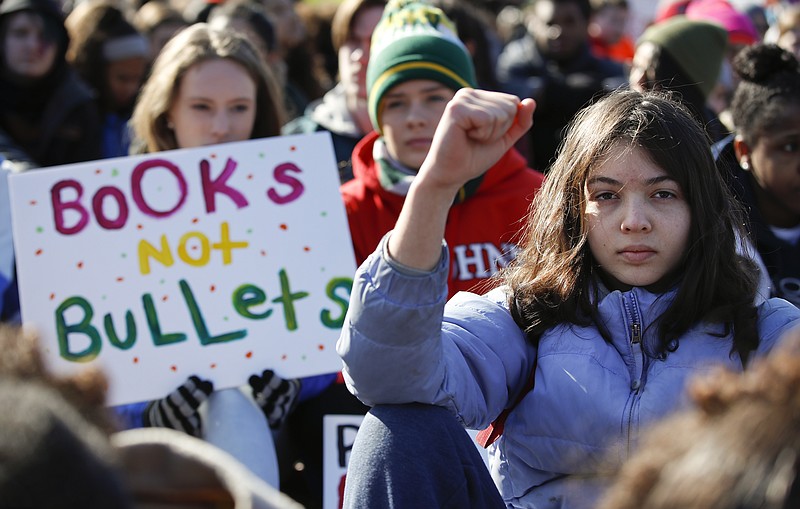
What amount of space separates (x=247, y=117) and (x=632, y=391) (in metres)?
2.14

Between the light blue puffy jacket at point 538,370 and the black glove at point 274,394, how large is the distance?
0.94m

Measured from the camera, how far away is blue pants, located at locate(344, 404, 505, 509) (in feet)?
6.62

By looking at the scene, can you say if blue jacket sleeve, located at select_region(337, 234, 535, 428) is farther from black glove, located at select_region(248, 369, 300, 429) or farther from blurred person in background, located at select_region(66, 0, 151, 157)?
blurred person in background, located at select_region(66, 0, 151, 157)

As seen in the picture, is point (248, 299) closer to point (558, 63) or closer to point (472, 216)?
point (472, 216)

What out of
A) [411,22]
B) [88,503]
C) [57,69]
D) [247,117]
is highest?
[57,69]

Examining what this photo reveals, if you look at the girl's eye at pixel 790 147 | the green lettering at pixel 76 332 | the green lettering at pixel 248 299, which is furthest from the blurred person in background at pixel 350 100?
the girl's eye at pixel 790 147

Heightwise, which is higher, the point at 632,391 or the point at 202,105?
the point at 202,105

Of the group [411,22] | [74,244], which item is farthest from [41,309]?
[411,22]

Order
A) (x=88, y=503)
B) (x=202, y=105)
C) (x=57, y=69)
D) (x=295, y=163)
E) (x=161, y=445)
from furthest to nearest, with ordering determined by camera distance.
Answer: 1. (x=57, y=69)
2. (x=202, y=105)
3. (x=295, y=163)
4. (x=161, y=445)
5. (x=88, y=503)

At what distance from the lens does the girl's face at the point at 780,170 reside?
3.65 metres

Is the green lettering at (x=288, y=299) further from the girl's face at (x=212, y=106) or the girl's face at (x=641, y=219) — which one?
the girl's face at (x=641, y=219)

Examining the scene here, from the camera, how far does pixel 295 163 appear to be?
3.50m

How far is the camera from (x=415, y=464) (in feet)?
6.66

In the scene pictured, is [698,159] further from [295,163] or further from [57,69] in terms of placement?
[57,69]
